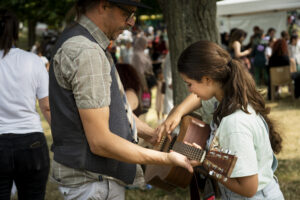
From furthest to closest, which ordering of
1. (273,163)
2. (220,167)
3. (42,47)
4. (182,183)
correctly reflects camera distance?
(42,47) < (182,183) < (273,163) < (220,167)

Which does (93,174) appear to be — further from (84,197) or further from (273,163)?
(273,163)

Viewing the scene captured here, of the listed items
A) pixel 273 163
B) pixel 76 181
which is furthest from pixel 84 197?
pixel 273 163

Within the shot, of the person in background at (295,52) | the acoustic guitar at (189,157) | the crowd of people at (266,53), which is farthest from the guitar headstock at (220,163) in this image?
the person in background at (295,52)

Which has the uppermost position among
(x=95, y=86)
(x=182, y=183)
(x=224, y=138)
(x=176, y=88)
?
(x=95, y=86)

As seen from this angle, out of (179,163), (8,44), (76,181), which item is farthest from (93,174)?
(8,44)

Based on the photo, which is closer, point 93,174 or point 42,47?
point 93,174

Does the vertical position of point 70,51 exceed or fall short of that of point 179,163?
it exceeds it

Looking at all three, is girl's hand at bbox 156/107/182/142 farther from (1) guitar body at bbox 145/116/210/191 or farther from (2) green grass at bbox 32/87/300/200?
(2) green grass at bbox 32/87/300/200

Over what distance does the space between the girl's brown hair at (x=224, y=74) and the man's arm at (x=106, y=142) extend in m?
0.51

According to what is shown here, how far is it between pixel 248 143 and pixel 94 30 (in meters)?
0.89

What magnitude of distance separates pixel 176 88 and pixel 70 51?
3.44m

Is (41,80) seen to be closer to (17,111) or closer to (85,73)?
(17,111)

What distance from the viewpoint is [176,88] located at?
5117 millimetres

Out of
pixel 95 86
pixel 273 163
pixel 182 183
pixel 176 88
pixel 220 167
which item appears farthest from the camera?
pixel 176 88
